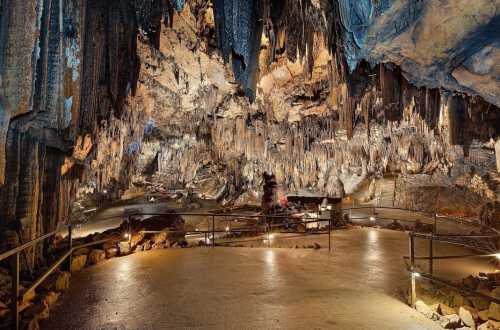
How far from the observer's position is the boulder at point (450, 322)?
3135 millimetres

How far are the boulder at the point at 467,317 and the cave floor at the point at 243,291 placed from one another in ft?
1.32

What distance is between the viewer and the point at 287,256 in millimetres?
5891

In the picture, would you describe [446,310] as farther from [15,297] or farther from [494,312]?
[15,297]

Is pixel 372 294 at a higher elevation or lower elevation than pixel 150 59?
lower

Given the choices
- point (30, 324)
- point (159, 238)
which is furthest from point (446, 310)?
point (159, 238)

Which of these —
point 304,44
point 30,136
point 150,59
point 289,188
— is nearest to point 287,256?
point 30,136

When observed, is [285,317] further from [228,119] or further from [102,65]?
[228,119]

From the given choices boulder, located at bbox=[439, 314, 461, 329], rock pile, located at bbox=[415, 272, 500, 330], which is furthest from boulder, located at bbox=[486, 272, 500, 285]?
boulder, located at bbox=[439, 314, 461, 329]

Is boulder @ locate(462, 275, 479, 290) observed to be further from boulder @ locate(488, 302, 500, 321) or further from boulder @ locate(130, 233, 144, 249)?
boulder @ locate(130, 233, 144, 249)

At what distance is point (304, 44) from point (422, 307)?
7084mm

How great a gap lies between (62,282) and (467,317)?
182 inches

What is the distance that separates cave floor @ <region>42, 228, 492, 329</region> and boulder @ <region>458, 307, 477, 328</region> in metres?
0.40

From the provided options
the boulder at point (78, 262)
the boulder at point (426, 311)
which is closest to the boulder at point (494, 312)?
the boulder at point (426, 311)

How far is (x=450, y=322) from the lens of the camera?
10.4 ft
